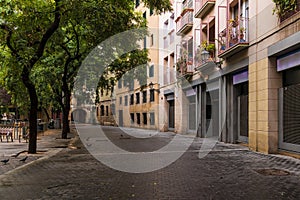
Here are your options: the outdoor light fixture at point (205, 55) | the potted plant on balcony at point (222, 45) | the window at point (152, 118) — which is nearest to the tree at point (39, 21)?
the potted plant on balcony at point (222, 45)

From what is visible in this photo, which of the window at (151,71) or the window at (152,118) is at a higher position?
the window at (151,71)

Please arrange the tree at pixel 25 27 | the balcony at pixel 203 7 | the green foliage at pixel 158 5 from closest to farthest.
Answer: the green foliage at pixel 158 5, the tree at pixel 25 27, the balcony at pixel 203 7

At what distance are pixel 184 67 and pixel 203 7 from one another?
4.77m

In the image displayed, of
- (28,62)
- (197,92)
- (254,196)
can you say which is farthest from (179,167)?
(197,92)

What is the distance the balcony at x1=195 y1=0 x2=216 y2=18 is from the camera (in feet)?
60.8

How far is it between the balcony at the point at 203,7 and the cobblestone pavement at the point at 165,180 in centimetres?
1006

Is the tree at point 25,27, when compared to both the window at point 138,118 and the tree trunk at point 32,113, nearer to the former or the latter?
the tree trunk at point 32,113

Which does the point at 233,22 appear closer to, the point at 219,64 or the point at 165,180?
the point at 219,64

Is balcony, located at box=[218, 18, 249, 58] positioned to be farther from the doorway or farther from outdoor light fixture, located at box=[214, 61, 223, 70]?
the doorway

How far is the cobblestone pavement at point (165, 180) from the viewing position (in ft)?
21.5

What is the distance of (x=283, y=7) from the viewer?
427 inches

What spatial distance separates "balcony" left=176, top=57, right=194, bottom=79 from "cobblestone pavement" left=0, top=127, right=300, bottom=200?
39.1 ft

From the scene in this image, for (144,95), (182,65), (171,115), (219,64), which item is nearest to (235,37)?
(219,64)

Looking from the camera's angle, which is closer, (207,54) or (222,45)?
(222,45)
